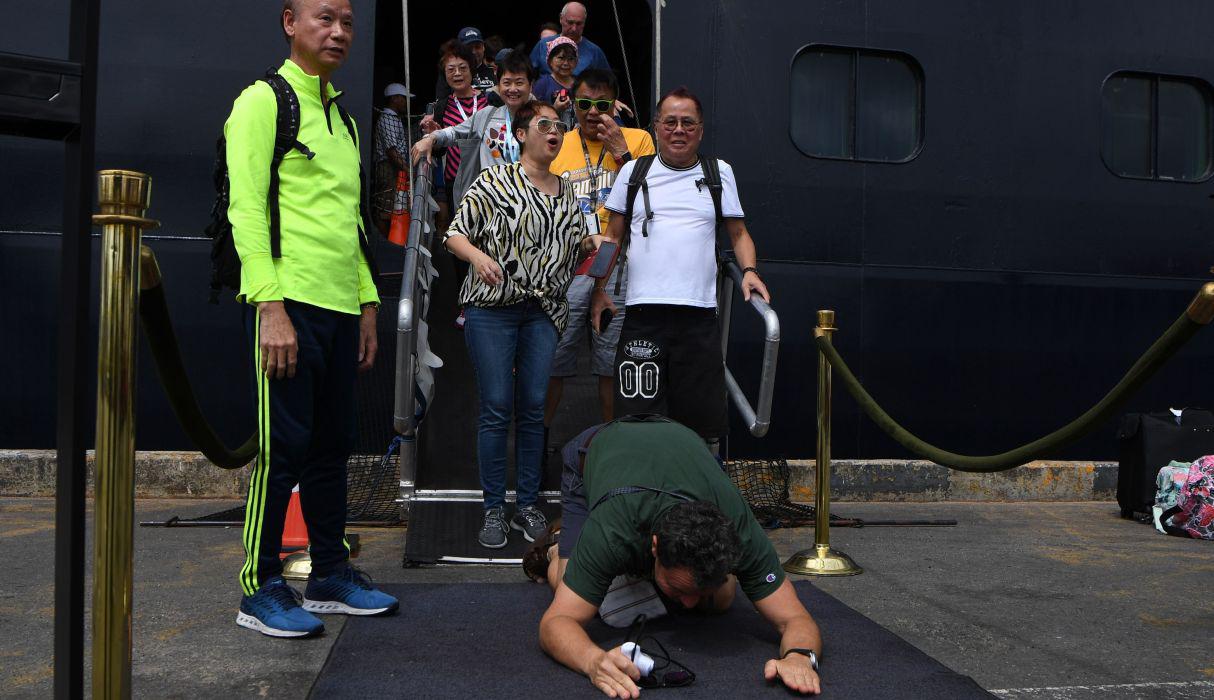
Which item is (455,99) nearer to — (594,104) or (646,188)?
(594,104)

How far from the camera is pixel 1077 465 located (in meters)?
6.82

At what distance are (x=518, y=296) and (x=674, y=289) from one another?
0.66m

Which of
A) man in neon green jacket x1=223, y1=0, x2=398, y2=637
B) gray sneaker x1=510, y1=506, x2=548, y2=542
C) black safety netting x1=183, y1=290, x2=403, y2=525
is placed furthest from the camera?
black safety netting x1=183, y1=290, x2=403, y2=525

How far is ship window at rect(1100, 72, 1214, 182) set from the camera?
7.19 metres

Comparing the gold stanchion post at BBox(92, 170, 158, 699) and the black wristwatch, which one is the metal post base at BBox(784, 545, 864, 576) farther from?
the gold stanchion post at BBox(92, 170, 158, 699)

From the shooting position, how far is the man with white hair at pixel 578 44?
6238mm

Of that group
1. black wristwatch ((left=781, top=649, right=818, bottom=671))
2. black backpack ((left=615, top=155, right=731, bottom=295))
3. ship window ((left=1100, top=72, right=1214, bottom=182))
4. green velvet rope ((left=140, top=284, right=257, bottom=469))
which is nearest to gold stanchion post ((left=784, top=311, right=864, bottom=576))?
black backpack ((left=615, top=155, right=731, bottom=295))

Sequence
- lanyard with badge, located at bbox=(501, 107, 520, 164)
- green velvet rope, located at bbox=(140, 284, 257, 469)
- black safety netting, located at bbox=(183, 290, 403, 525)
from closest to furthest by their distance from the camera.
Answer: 1. green velvet rope, located at bbox=(140, 284, 257, 469)
2. lanyard with badge, located at bbox=(501, 107, 520, 164)
3. black safety netting, located at bbox=(183, 290, 403, 525)

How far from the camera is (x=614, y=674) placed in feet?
8.87

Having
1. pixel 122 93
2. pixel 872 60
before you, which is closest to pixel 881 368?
pixel 872 60

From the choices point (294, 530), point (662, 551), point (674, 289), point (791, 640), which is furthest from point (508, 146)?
point (791, 640)

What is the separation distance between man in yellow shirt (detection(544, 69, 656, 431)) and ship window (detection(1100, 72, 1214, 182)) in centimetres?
384

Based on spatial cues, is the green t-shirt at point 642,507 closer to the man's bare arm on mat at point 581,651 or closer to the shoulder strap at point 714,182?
the man's bare arm on mat at point 581,651

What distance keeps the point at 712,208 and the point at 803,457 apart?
265 cm
